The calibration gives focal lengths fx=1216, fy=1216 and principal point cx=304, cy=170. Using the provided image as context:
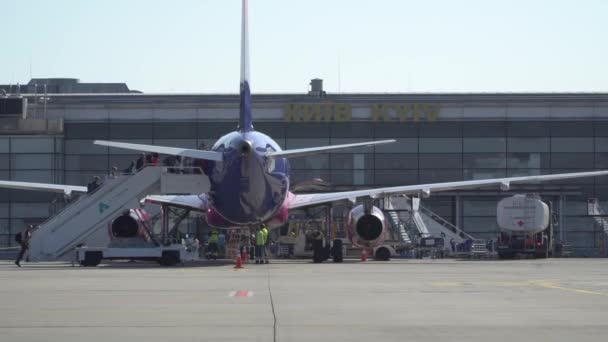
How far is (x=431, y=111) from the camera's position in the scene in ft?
225

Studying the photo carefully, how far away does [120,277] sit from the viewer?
29.6 m

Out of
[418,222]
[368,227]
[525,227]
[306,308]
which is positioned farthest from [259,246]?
[306,308]

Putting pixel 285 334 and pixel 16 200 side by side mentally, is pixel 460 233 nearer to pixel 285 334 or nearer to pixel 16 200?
pixel 16 200

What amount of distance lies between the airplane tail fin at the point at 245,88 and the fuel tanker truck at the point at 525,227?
14.9m

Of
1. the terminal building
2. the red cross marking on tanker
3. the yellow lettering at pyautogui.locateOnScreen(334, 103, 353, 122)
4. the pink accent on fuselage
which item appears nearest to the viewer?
the red cross marking on tanker

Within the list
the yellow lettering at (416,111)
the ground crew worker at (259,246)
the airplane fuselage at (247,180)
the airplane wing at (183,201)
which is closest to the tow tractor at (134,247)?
the airplane wing at (183,201)

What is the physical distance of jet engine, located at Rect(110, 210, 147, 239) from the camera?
42562 mm

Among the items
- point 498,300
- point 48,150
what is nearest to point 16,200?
point 48,150

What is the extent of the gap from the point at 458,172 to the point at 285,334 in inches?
2160

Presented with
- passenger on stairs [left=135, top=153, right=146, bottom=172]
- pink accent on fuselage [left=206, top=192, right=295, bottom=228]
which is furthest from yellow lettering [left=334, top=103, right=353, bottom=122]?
passenger on stairs [left=135, top=153, right=146, bottom=172]

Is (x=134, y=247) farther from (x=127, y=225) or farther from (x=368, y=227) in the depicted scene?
(x=368, y=227)

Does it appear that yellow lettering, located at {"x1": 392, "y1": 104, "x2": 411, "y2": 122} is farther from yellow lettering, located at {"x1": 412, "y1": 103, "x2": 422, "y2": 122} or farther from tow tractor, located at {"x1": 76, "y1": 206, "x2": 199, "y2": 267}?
tow tractor, located at {"x1": 76, "y1": 206, "x2": 199, "y2": 267}

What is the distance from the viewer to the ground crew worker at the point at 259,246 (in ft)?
138

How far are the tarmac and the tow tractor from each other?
11.0 metres
